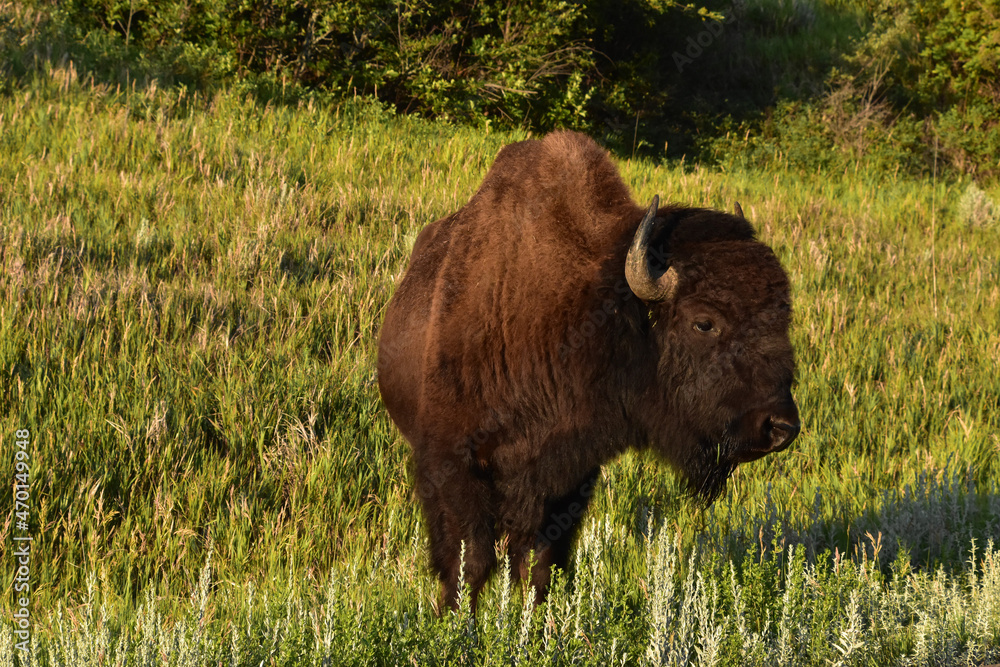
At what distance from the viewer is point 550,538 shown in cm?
399

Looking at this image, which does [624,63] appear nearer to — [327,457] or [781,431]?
[327,457]

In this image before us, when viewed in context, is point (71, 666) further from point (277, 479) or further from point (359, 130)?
point (359, 130)

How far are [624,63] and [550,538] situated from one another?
1423 cm

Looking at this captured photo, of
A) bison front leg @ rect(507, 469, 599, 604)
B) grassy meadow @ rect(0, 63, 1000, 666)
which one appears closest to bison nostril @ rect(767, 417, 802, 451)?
grassy meadow @ rect(0, 63, 1000, 666)

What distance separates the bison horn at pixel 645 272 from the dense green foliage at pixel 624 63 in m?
9.04

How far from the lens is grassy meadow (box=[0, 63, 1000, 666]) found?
3334 mm

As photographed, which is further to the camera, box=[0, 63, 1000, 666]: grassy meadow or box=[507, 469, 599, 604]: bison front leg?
box=[507, 469, 599, 604]: bison front leg

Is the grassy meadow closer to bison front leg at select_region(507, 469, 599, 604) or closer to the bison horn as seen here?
bison front leg at select_region(507, 469, 599, 604)

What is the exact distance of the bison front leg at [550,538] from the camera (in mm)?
3809

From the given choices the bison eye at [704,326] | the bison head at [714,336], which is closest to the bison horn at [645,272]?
the bison head at [714,336]

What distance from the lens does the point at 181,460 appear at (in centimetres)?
454

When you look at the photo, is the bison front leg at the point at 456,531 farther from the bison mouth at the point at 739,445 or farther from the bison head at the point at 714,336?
the bison mouth at the point at 739,445

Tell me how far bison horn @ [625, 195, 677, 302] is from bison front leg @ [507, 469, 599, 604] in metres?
0.96

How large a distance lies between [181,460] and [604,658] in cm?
247
